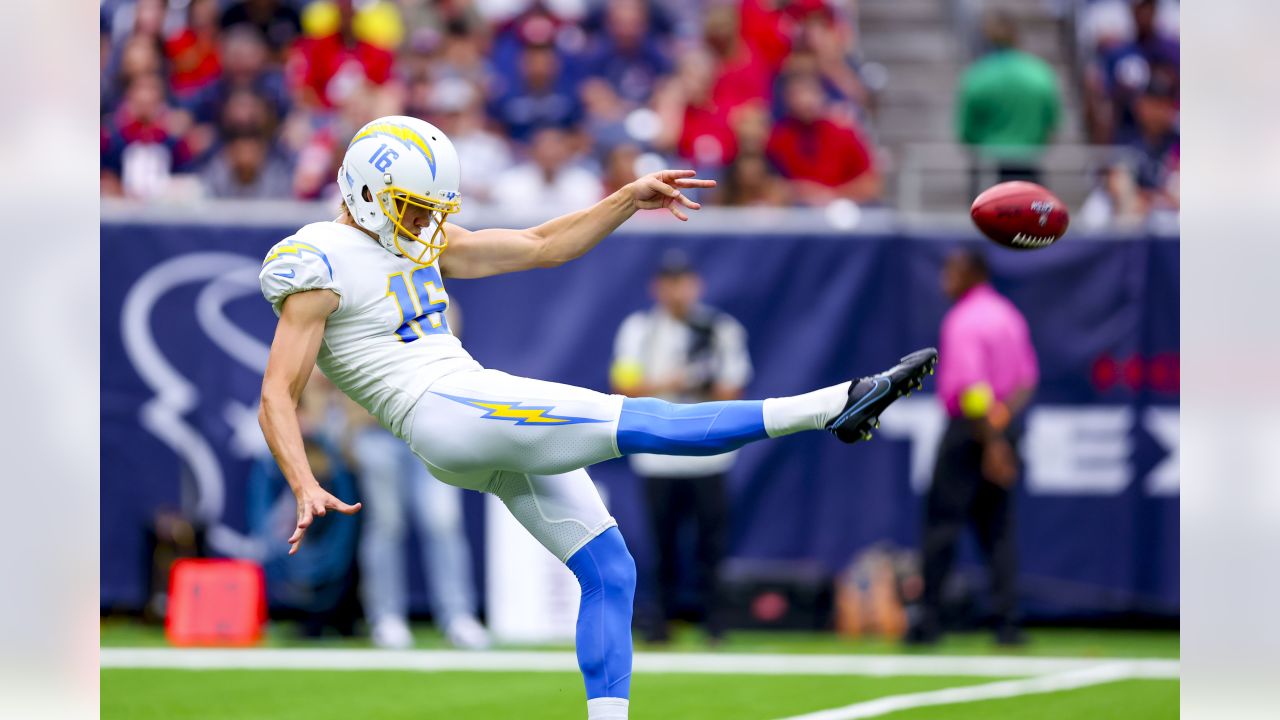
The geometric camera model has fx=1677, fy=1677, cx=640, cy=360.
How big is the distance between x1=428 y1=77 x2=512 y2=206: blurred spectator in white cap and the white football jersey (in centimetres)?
543

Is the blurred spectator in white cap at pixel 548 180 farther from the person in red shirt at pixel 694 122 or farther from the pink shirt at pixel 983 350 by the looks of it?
the pink shirt at pixel 983 350

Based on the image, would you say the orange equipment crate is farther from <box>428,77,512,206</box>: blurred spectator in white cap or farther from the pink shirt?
the pink shirt

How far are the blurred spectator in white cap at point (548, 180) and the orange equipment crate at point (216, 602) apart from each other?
112 inches

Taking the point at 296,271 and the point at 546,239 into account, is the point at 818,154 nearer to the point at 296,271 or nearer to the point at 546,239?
the point at 546,239

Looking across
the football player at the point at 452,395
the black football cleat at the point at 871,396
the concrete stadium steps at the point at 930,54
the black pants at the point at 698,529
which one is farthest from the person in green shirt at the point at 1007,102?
the black football cleat at the point at 871,396

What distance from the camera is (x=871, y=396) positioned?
480cm

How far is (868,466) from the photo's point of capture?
10.4 m

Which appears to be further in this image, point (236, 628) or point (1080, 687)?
point (236, 628)
